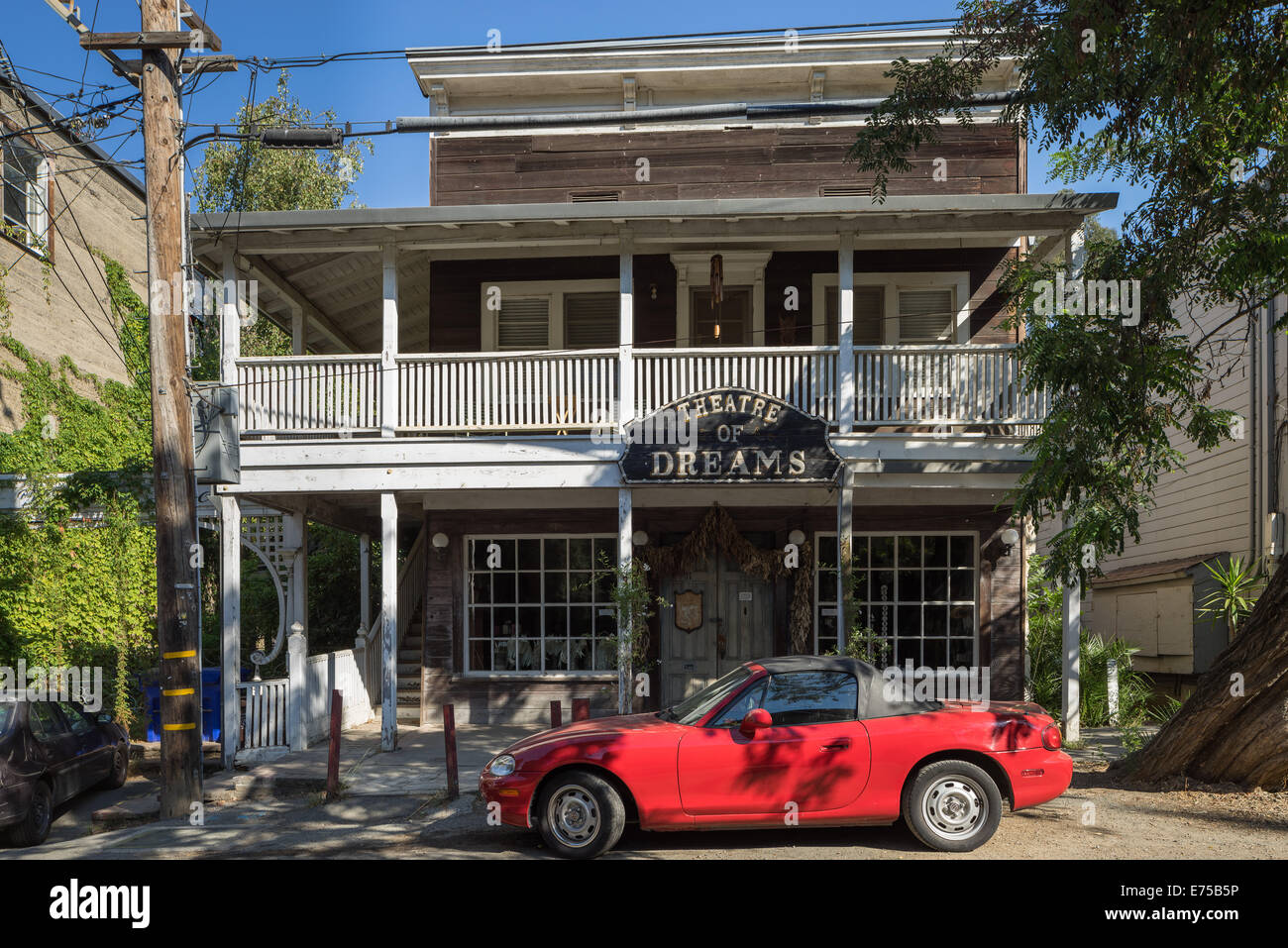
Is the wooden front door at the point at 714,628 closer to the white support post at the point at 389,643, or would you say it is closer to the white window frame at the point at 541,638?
the white window frame at the point at 541,638

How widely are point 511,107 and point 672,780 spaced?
11.8 meters

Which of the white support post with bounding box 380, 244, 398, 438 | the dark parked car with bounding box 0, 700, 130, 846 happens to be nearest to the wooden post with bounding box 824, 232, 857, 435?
the white support post with bounding box 380, 244, 398, 438

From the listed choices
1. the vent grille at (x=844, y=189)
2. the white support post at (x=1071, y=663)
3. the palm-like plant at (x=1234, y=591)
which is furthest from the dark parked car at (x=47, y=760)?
the palm-like plant at (x=1234, y=591)

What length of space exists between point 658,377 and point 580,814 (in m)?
6.22

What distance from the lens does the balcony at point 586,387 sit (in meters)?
12.6

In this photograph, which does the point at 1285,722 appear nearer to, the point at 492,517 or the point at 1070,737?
the point at 1070,737

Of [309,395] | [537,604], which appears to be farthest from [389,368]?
[537,604]

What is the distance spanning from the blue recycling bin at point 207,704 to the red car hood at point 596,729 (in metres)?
6.63

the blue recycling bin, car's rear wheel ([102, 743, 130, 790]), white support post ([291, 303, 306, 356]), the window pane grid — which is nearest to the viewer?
car's rear wheel ([102, 743, 130, 790])

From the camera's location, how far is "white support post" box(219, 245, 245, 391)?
1259 cm

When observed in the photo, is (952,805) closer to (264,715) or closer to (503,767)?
(503,767)

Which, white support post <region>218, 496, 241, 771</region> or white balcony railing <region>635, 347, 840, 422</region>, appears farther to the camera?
white balcony railing <region>635, 347, 840, 422</region>

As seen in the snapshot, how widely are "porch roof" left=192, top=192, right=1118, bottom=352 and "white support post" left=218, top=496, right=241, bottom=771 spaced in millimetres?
3226

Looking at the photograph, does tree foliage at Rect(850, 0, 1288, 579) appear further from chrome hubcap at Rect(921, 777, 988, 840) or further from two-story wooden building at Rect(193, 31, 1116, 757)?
chrome hubcap at Rect(921, 777, 988, 840)
